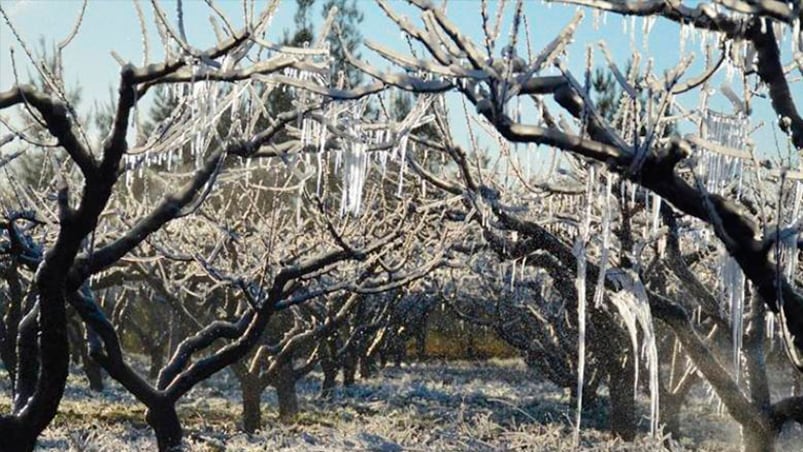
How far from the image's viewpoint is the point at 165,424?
29.9 ft

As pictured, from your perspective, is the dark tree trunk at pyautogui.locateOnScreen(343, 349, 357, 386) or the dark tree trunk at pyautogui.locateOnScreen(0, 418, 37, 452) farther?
the dark tree trunk at pyautogui.locateOnScreen(343, 349, 357, 386)

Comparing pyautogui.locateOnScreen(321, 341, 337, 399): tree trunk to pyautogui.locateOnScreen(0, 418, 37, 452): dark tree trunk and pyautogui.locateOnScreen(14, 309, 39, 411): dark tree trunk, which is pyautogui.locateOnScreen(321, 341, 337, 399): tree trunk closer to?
pyautogui.locateOnScreen(14, 309, 39, 411): dark tree trunk

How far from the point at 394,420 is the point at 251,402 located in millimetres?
2273

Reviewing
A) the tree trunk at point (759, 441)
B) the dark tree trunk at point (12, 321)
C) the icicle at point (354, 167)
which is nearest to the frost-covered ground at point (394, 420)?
the dark tree trunk at point (12, 321)

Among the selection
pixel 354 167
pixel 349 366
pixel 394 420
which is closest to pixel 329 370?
pixel 349 366

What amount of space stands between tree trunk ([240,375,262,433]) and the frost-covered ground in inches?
9.0

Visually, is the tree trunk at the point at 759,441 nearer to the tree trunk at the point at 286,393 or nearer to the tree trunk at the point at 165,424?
the tree trunk at the point at 165,424

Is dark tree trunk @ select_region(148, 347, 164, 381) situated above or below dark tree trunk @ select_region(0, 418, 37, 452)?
above

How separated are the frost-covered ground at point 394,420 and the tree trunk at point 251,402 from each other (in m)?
0.23

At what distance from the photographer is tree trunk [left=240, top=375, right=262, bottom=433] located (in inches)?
544

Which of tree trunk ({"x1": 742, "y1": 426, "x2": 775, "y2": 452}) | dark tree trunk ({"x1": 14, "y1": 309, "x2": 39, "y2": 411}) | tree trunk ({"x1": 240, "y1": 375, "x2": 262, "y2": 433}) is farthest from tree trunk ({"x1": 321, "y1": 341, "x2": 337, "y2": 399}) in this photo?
tree trunk ({"x1": 742, "y1": 426, "x2": 775, "y2": 452})

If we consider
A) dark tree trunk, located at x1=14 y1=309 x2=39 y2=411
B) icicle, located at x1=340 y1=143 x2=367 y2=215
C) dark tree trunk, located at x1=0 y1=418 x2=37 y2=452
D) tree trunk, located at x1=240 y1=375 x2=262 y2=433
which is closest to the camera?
icicle, located at x1=340 y1=143 x2=367 y2=215

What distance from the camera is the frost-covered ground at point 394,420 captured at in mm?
10828

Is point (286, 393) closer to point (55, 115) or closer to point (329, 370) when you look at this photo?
point (329, 370)
